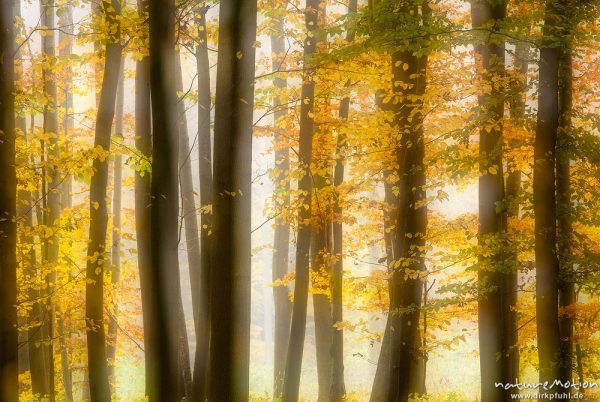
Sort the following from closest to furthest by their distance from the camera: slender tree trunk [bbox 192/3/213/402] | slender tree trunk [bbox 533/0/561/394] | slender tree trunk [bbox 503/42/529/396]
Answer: slender tree trunk [bbox 533/0/561/394]
slender tree trunk [bbox 503/42/529/396]
slender tree trunk [bbox 192/3/213/402]

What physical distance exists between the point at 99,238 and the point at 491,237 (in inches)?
254

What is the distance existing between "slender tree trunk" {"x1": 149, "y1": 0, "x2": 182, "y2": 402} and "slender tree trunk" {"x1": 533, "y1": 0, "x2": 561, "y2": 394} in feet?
15.6

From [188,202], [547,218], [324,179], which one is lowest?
[547,218]

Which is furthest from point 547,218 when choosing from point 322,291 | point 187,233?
point 187,233

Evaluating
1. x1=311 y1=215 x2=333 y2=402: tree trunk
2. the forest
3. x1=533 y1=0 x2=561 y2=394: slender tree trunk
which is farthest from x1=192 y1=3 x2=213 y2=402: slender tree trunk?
x1=533 y1=0 x2=561 y2=394: slender tree trunk

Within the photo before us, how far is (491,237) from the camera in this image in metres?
8.17

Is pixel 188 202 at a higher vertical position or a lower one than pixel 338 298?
higher

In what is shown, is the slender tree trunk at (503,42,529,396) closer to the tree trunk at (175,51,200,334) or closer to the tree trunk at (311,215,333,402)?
the tree trunk at (311,215,333,402)

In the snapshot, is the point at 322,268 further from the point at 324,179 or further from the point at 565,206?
the point at 565,206

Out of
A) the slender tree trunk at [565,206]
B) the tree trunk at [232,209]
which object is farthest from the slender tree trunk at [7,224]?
the slender tree trunk at [565,206]

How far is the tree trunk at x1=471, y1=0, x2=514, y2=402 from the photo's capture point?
26.7 feet

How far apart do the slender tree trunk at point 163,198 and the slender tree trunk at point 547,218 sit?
4750mm

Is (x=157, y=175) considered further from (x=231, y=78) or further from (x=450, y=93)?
(x=450, y=93)

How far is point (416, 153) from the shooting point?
8.52 metres
